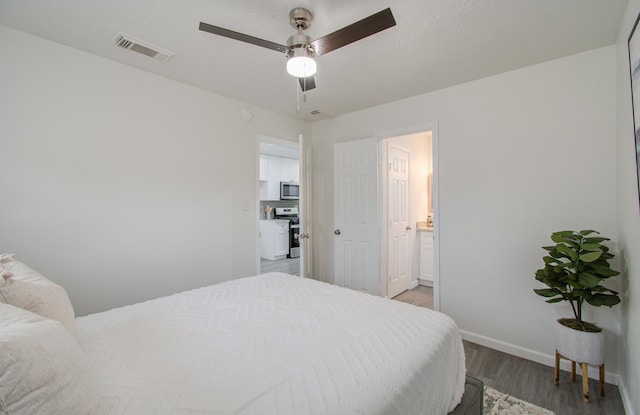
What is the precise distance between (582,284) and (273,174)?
18.7ft

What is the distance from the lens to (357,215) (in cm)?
368

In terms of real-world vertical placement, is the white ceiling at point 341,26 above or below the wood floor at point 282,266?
above

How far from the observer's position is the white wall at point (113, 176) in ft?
6.49

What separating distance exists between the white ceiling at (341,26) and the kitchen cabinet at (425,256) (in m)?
2.49

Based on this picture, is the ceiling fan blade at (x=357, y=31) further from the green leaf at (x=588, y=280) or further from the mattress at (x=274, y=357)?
the green leaf at (x=588, y=280)

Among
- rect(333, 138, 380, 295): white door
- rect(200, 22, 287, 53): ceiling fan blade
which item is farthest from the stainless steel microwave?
rect(200, 22, 287, 53): ceiling fan blade

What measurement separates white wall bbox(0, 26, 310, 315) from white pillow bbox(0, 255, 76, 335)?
111 cm

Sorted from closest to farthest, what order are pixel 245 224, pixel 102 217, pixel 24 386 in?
1. pixel 24 386
2. pixel 102 217
3. pixel 245 224

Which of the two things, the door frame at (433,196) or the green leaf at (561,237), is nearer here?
the green leaf at (561,237)

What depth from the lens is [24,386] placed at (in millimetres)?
620

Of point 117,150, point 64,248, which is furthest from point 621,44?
point 64,248

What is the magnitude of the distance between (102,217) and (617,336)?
4081 mm

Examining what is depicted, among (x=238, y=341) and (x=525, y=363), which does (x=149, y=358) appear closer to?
(x=238, y=341)

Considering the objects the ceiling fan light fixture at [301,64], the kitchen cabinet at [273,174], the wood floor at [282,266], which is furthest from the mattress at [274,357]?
the kitchen cabinet at [273,174]
